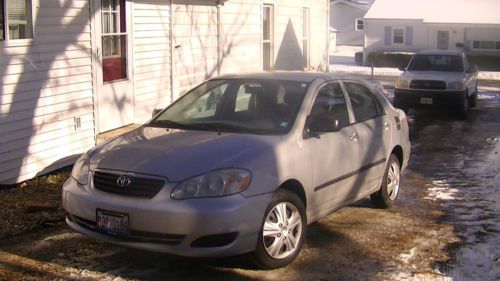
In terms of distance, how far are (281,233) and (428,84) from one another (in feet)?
40.0

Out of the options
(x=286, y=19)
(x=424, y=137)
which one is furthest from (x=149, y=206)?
(x=286, y=19)

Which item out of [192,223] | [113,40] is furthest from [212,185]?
[113,40]

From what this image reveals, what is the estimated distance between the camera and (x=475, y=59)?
37.6 meters

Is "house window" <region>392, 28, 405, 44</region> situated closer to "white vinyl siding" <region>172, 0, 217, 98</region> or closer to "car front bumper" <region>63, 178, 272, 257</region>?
"white vinyl siding" <region>172, 0, 217, 98</region>

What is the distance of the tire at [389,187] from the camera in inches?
301

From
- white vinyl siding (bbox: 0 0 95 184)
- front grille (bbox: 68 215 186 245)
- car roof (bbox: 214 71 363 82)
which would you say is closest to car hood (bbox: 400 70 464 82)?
white vinyl siding (bbox: 0 0 95 184)

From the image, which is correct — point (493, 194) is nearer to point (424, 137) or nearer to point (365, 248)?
point (365, 248)

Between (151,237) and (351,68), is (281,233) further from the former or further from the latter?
(351,68)

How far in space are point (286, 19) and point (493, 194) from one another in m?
11.7

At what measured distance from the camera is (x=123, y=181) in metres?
5.37

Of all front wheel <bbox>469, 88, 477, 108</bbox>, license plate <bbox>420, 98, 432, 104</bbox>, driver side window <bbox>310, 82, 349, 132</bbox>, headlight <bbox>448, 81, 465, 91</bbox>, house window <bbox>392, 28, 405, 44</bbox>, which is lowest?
front wheel <bbox>469, 88, 477, 108</bbox>

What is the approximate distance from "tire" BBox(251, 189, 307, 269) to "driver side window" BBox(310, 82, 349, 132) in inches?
30.9

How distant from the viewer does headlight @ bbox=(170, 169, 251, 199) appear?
5.18 meters

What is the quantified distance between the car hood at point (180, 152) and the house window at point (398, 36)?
36934mm
